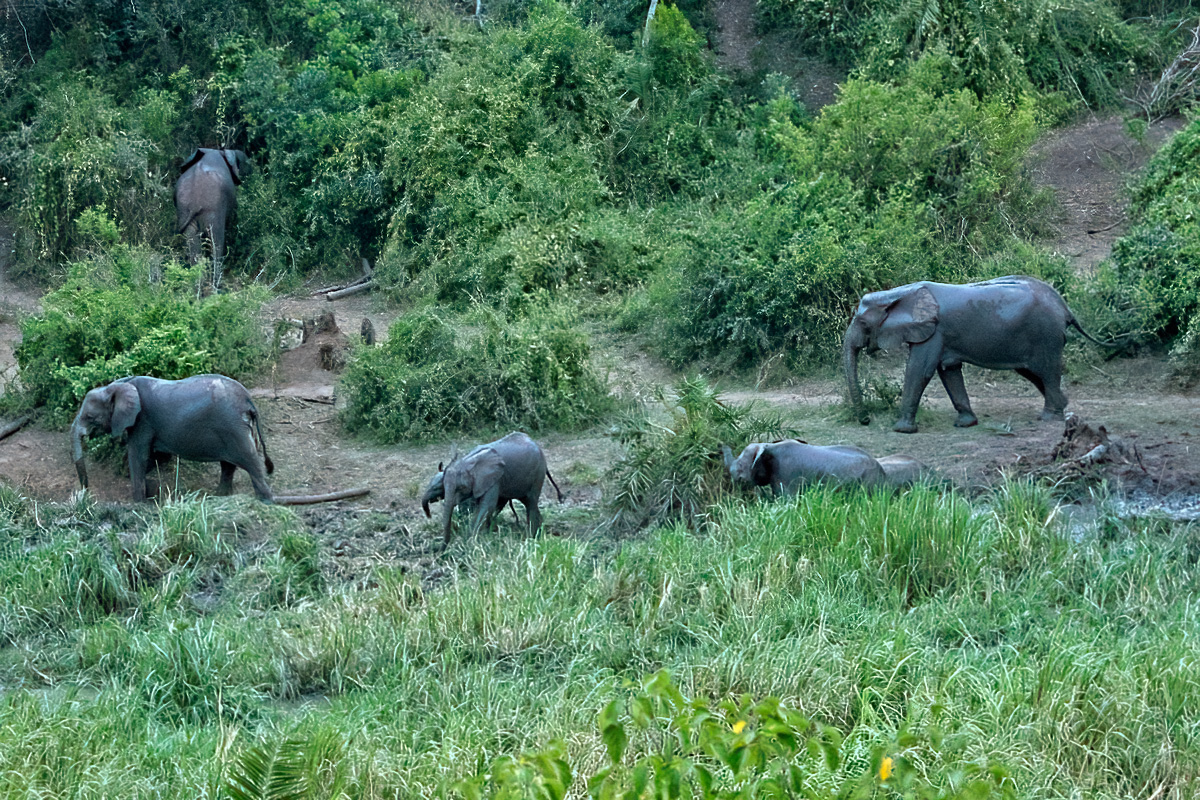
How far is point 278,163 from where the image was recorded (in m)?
15.7

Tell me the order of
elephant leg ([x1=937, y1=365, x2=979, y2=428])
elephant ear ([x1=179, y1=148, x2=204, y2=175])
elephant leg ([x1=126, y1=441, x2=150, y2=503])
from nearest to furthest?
elephant leg ([x1=126, y1=441, x2=150, y2=503]), elephant leg ([x1=937, y1=365, x2=979, y2=428]), elephant ear ([x1=179, y1=148, x2=204, y2=175])

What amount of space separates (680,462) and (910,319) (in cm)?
260

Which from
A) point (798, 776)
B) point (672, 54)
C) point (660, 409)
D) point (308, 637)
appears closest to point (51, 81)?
point (672, 54)

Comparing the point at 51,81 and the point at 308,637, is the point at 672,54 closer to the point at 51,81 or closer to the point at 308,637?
the point at 51,81

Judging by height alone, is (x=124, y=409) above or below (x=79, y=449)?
above

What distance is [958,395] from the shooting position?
9836mm

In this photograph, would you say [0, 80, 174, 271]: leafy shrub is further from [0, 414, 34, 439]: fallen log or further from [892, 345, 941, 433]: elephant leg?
[892, 345, 941, 433]: elephant leg

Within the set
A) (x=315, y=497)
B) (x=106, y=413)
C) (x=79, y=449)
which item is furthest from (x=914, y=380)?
(x=79, y=449)

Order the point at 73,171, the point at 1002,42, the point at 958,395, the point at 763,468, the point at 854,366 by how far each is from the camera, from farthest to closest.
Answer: the point at 1002,42 → the point at 73,171 → the point at 854,366 → the point at 958,395 → the point at 763,468

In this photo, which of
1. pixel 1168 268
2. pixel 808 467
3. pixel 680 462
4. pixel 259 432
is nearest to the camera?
pixel 808 467

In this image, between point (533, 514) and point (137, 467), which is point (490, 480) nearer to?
point (533, 514)

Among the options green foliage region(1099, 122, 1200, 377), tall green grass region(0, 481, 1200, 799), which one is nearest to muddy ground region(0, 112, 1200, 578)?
green foliage region(1099, 122, 1200, 377)

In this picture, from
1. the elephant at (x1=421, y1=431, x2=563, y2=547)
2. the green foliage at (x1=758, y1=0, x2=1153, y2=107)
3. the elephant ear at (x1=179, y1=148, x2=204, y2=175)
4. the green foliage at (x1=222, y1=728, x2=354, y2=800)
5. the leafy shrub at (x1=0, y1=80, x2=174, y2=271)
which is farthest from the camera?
the green foliage at (x1=758, y1=0, x2=1153, y2=107)

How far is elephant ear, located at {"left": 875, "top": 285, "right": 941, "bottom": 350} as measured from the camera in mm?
9641
